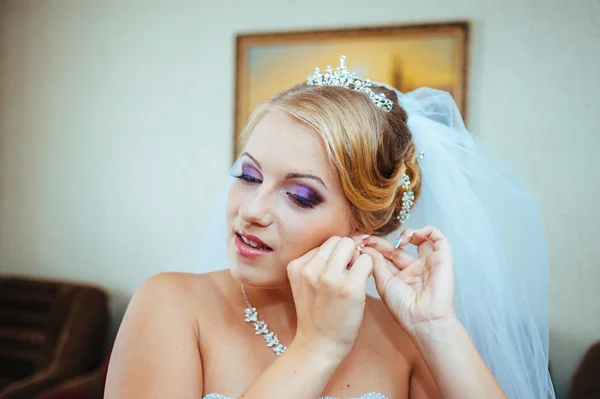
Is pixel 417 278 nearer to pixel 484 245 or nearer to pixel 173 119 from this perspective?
pixel 484 245

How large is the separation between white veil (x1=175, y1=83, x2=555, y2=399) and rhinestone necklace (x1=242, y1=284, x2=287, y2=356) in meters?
0.57

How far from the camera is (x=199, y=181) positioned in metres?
2.63

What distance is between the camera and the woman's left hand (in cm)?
107

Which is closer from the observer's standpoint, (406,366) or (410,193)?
(406,366)

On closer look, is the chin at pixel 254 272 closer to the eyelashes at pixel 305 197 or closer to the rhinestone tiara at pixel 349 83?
the eyelashes at pixel 305 197

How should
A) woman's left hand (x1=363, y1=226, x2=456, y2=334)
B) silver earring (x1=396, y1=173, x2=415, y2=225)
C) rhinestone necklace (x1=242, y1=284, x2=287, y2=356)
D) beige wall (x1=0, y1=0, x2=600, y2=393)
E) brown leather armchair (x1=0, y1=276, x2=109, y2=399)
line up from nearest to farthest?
1. woman's left hand (x1=363, y1=226, x2=456, y2=334)
2. rhinestone necklace (x1=242, y1=284, x2=287, y2=356)
3. silver earring (x1=396, y1=173, x2=415, y2=225)
4. beige wall (x1=0, y1=0, x2=600, y2=393)
5. brown leather armchair (x1=0, y1=276, x2=109, y2=399)

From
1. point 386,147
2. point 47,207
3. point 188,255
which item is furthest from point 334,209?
point 47,207

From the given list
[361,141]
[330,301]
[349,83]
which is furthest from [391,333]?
[349,83]

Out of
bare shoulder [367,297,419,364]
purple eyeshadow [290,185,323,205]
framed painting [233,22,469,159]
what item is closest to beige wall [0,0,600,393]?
framed painting [233,22,469,159]

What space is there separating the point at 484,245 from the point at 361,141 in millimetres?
514

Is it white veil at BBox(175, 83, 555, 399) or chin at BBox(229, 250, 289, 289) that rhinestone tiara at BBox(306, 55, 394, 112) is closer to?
white veil at BBox(175, 83, 555, 399)

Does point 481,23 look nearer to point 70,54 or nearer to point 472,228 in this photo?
point 472,228

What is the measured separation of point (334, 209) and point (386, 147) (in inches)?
9.7

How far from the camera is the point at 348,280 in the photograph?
0.97 metres
